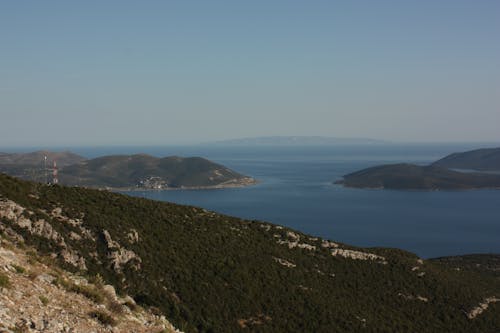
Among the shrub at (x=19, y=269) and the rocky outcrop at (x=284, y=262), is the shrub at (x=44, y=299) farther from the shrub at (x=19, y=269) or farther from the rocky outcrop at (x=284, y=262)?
the rocky outcrop at (x=284, y=262)

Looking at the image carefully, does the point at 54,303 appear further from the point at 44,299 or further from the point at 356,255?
the point at 356,255

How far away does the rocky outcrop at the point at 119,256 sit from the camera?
33.9 m

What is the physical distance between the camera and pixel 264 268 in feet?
150

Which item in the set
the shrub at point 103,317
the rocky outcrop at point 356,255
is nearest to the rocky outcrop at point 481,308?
the rocky outcrop at point 356,255

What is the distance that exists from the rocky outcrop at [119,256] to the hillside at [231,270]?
0.39ft

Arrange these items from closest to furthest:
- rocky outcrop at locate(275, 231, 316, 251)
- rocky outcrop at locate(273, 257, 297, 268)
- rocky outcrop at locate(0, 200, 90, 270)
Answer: rocky outcrop at locate(0, 200, 90, 270)
rocky outcrop at locate(273, 257, 297, 268)
rocky outcrop at locate(275, 231, 316, 251)

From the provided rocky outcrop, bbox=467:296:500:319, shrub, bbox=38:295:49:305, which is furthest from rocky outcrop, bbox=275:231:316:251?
shrub, bbox=38:295:49:305

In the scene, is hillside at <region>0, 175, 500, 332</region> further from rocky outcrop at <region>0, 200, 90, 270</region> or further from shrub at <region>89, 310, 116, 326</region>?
shrub at <region>89, 310, 116, 326</region>

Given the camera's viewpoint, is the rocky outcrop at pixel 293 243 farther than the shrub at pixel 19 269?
Yes

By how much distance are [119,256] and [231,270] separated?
41.6ft

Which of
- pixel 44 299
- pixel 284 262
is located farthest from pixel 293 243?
pixel 44 299

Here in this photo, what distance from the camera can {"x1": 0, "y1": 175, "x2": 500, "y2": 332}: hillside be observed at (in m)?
32.3

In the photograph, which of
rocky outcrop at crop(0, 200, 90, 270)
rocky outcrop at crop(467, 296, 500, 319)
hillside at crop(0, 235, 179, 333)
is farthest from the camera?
rocky outcrop at crop(467, 296, 500, 319)

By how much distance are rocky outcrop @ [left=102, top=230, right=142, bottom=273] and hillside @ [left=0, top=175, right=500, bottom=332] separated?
0.12 metres
